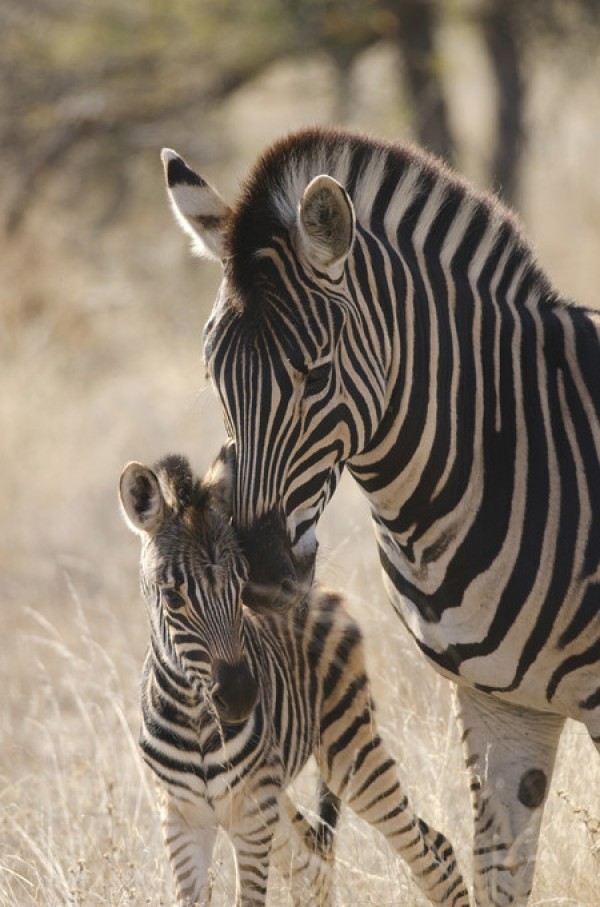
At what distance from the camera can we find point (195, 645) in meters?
3.79

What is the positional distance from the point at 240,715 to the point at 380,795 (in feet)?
3.39

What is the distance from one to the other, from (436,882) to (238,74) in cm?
1354

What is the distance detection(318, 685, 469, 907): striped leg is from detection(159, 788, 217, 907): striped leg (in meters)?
0.64

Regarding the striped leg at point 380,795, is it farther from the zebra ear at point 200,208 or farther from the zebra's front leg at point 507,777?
the zebra ear at point 200,208

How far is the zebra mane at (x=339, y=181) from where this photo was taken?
3600 millimetres

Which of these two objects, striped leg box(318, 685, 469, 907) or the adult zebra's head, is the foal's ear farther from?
striped leg box(318, 685, 469, 907)

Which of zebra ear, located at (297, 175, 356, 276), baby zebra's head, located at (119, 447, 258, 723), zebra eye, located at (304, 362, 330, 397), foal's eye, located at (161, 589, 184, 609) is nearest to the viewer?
zebra ear, located at (297, 175, 356, 276)

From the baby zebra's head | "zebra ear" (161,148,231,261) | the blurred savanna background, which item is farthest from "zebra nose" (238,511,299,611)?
the blurred savanna background

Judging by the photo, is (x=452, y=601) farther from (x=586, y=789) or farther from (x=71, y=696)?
(x=71, y=696)

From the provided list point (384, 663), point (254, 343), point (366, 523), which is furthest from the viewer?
point (366, 523)

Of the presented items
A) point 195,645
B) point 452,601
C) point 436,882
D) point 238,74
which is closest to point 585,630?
point 452,601

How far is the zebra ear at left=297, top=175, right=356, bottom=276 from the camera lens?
339 cm

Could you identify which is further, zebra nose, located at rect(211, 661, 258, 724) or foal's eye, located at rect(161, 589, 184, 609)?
foal's eye, located at rect(161, 589, 184, 609)

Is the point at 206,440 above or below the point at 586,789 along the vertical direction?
above
